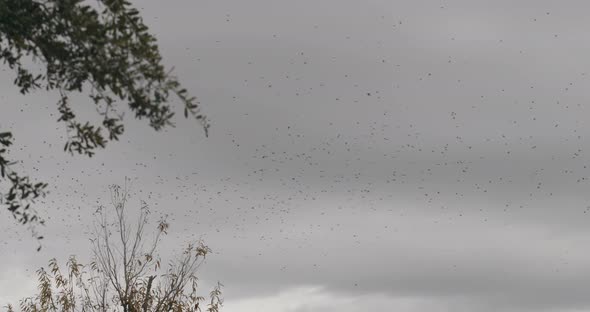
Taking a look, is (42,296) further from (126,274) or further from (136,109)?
(136,109)

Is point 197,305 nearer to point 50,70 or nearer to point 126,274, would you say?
point 126,274

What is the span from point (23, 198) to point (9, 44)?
86.9 inches

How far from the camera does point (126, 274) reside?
1038 inches

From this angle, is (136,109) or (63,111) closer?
(136,109)

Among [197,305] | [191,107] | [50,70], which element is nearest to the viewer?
[191,107]

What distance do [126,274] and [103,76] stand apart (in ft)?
42.7

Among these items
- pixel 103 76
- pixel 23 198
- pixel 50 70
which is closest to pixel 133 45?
pixel 103 76

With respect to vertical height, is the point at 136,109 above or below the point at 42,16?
below

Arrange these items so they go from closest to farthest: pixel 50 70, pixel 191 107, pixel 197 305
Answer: pixel 191 107
pixel 50 70
pixel 197 305

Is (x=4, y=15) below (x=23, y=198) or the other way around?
the other way around

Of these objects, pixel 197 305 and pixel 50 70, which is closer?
pixel 50 70

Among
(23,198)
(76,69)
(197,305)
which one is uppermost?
(197,305)

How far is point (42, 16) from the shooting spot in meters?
14.4

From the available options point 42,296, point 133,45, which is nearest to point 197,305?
point 42,296
